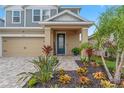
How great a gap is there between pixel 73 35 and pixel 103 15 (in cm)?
1617

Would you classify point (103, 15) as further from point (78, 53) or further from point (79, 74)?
point (78, 53)

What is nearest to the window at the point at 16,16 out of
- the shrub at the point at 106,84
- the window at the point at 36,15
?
the window at the point at 36,15

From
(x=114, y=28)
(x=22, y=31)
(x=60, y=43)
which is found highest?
(x=22, y=31)

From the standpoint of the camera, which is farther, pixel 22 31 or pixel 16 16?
pixel 16 16

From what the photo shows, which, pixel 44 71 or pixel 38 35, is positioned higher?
pixel 38 35

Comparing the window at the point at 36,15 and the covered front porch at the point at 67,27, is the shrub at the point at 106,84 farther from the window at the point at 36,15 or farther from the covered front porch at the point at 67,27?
the window at the point at 36,15

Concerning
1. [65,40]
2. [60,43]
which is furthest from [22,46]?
[65,40]

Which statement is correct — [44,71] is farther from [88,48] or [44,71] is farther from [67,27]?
[67,27]

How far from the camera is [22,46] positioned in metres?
27.1

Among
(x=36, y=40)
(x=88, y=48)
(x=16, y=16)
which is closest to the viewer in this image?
(x=88, y=48)

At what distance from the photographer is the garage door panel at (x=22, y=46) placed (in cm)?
2695

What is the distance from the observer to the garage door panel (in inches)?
1061

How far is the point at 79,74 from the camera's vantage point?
12.2m
